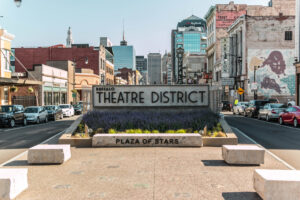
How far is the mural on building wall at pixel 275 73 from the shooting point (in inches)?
2245

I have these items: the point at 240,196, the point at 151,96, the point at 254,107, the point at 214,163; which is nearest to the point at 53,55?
the point at 254,107

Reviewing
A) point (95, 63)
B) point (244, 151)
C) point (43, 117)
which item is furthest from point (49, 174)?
point (95, 63)

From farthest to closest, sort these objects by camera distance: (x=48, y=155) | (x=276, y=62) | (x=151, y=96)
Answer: (x=276, y=62) < (x=151, y=96) < (x=48, y=155)

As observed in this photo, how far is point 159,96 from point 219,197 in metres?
12.3

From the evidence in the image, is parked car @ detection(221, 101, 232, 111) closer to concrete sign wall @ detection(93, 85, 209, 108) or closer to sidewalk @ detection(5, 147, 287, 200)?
concrete sign wall @ detection(93, 85, 209, 108)

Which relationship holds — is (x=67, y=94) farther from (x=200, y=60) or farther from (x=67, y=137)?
(x=200, y=60)

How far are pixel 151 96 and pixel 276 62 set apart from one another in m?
44.3

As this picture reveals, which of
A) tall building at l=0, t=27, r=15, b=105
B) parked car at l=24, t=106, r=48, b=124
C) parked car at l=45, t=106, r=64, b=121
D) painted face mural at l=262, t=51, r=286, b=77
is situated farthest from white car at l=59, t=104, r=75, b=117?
painted face mural at l=262, t=51, r=286, b=77

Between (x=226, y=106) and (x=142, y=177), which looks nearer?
(x=142, y=177)

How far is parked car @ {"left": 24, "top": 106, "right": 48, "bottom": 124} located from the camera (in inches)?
Answer: 1186

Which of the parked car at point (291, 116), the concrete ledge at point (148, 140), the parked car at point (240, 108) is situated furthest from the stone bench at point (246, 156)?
the parked car at point (240, 108)

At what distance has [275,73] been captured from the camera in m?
57.2

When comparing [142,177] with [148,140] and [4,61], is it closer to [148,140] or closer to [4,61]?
[148,140]

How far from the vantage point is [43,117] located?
3197 centimetres
